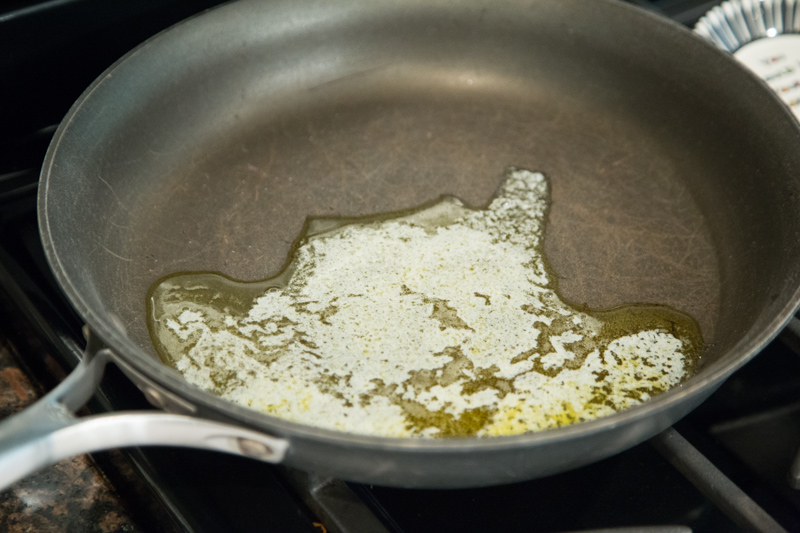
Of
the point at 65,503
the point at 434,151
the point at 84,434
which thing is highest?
the point at 434,151

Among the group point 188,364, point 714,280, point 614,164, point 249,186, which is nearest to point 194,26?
point 249,186

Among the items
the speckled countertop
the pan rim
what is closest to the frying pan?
the pan rim

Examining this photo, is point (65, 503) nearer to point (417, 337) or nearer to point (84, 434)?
point (84, 434)

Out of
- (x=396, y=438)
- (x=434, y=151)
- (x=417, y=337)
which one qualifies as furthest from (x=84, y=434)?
(x=434, y=151)

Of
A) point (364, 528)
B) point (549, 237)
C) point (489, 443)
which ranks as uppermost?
point (549, 237)

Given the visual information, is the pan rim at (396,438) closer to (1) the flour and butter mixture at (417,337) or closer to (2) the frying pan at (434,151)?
(2) the frying pan at (434,151)

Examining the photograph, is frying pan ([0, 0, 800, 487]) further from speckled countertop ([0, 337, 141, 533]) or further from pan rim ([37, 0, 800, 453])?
speckled countertop ([0, 337, 141, 533])

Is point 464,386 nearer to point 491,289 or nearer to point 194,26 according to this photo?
point 491,289
